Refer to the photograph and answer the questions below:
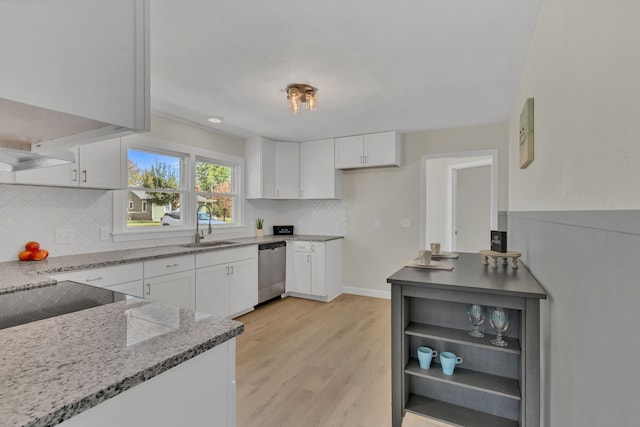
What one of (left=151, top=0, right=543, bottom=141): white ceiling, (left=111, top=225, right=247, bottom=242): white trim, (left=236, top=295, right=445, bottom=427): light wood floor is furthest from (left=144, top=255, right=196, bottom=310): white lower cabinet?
(left=151, top=0, right=543, bottom=141): white ceiling

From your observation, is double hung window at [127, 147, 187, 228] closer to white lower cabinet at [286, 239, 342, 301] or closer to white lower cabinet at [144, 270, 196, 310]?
white lower cabinet at [144, 270, 196, 310]

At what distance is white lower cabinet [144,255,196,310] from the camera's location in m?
2.66

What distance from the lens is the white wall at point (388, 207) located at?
3.98 m

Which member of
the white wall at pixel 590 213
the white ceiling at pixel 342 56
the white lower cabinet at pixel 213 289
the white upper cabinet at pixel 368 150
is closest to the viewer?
the white wall at pixel 590 213

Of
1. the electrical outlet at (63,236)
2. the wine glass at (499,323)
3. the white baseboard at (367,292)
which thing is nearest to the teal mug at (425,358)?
the wine glass at (499,323)

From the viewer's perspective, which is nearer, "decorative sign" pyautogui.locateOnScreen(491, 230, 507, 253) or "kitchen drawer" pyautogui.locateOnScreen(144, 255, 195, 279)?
"decorative sign" pyautogui.locateOnScreen(491, 230, 507, 253)

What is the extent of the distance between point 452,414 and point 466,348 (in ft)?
1.16

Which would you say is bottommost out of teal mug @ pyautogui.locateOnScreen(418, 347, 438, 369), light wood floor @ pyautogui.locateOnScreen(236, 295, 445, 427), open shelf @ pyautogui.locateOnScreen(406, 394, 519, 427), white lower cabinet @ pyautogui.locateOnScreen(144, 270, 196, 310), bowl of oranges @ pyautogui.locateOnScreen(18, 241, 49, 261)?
light wood floor @ pyautogui.locateOnScreen(236, 295, 445, 427)

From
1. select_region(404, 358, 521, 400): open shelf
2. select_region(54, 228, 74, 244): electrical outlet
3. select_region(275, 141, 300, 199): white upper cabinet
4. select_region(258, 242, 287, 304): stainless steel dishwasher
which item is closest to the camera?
select_region(404, 358, 521, 400): open shelf

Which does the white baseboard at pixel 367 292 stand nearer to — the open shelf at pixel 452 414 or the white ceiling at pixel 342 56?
the white ceiling at pixel 342 56

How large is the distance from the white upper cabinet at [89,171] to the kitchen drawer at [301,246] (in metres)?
2.24

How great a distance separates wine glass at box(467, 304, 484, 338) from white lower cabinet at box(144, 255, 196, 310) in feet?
7.32

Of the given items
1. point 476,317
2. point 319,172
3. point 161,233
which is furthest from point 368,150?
point 476,317

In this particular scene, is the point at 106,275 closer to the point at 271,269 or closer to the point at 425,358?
the point at 271,269
